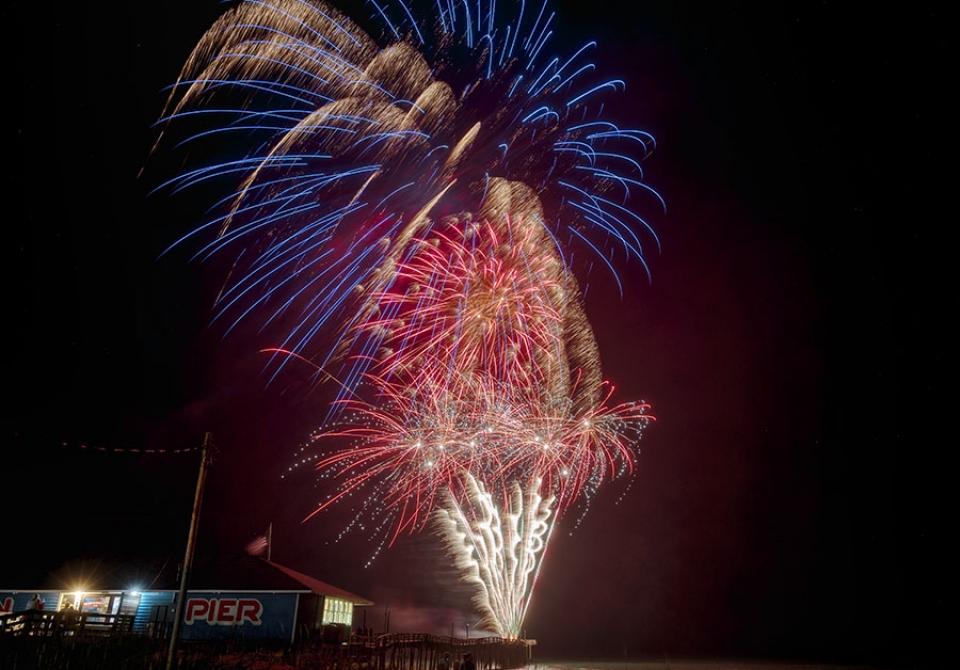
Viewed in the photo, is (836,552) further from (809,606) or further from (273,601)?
(273,601)

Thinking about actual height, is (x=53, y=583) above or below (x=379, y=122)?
→ below

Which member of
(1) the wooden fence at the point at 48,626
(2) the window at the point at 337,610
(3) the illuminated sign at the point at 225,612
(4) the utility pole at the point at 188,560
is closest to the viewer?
(4) the utility pole at the point at 188,560

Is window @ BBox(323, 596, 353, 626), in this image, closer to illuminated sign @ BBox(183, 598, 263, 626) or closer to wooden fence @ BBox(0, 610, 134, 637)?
illuminated sign @ BBox(183, 598, 263, 626)

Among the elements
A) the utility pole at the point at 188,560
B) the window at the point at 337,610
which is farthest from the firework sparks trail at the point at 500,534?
the utility pole at the point at 188,560

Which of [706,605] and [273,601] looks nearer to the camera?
[273,601]

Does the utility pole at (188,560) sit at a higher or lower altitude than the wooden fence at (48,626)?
→ higher

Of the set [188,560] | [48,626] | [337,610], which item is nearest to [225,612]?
[337,610]

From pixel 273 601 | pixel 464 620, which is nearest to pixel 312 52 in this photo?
pixel 273 601

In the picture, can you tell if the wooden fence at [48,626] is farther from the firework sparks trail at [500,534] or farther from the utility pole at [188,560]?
the firework sparks trail at [500,534]

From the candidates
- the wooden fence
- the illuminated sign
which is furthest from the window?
the wooden fence
